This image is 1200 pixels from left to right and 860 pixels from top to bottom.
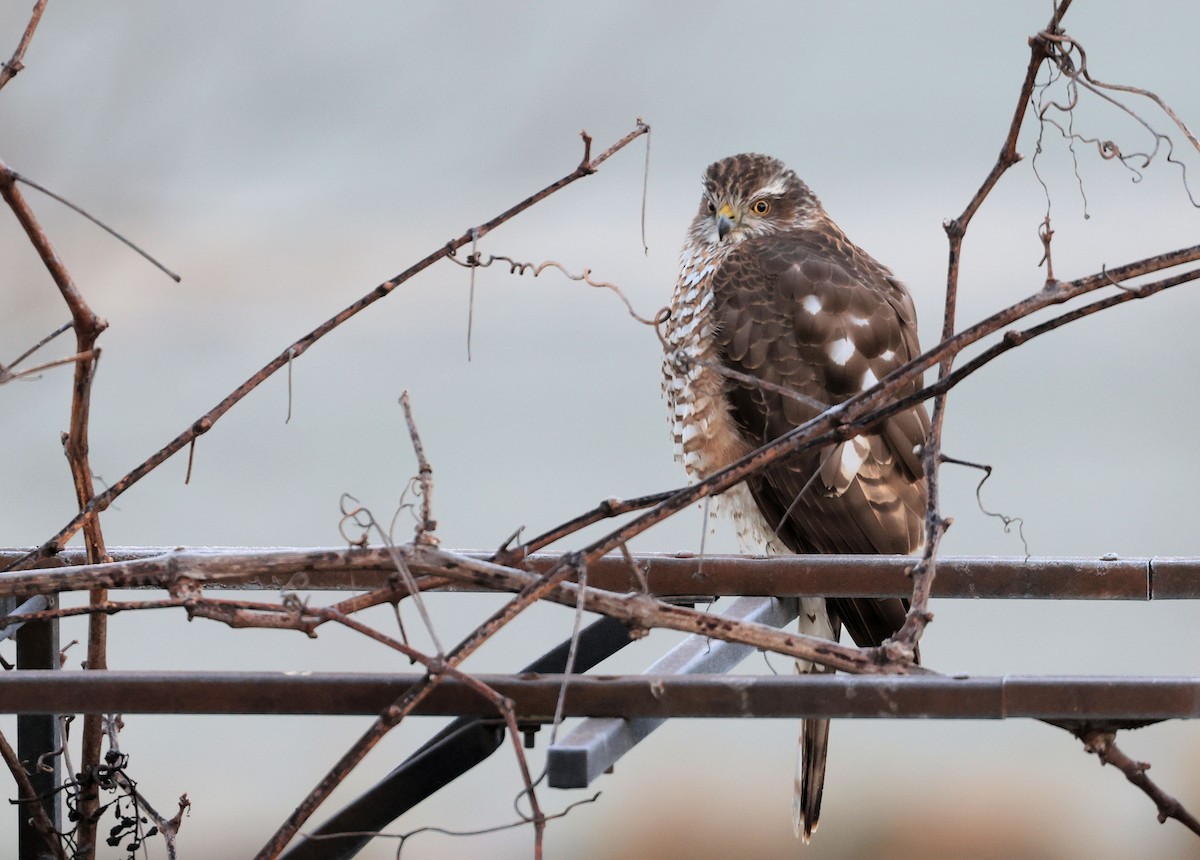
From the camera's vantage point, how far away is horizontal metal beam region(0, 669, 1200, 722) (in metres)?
0.82

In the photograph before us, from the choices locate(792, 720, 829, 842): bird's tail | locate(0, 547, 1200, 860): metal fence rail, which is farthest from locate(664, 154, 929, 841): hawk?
locate(0, 547, 1200, 860): metal fence rail

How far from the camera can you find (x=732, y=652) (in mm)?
1098

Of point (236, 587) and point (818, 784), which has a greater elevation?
point (236, 587)

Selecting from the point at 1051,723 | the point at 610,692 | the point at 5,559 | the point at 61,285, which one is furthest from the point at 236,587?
the point at 1051,723

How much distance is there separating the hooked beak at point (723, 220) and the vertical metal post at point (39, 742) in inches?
55.6

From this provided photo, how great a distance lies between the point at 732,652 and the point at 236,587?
53 cm

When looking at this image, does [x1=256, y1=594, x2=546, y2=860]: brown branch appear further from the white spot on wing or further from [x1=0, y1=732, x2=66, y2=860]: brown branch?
the white spot on wing

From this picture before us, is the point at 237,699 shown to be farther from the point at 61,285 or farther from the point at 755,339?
the point at 755,339

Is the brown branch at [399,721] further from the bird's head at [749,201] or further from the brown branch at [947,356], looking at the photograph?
the bird's head at [749,201]

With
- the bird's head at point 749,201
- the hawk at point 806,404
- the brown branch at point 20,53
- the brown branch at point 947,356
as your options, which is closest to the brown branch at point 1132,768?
the brown branch at point 947,356

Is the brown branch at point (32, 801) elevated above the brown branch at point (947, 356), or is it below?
below

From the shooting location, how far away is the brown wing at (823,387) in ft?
6.83

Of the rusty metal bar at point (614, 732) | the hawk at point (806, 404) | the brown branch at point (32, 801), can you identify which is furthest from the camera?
the hawk at point (806, 404)

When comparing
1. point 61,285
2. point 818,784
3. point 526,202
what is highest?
point 526,202
